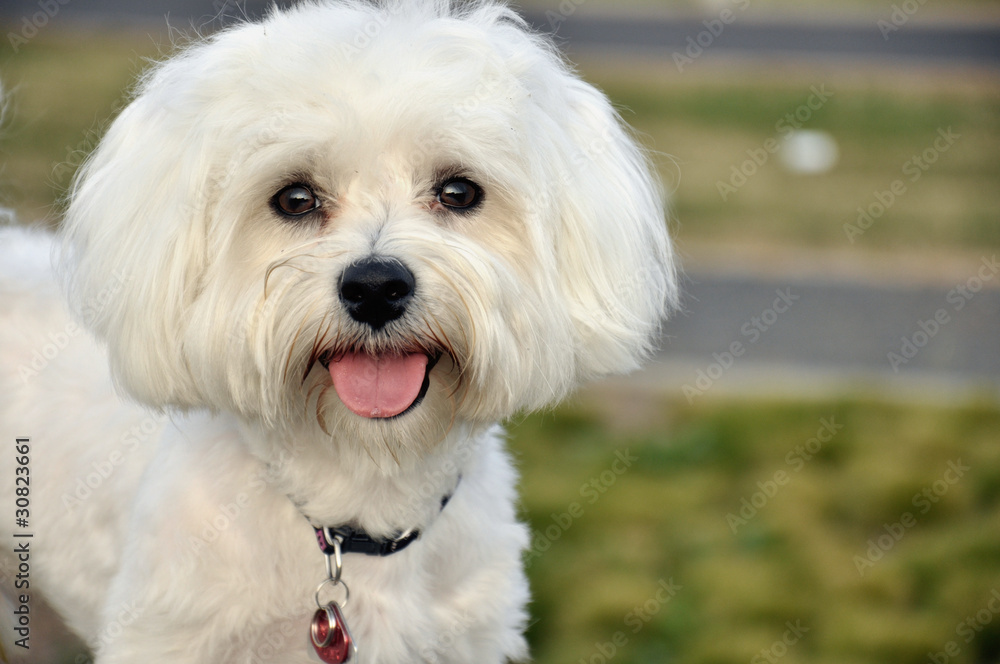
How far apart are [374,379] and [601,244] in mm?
567

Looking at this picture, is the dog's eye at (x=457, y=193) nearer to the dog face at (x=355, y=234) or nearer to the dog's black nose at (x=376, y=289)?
the dog face at (x=355, y=234)

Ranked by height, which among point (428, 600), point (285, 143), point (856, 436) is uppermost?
point (285, 143)

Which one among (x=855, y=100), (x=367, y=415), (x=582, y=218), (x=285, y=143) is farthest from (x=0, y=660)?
(x=855, y=100)

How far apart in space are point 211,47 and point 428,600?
49.5 inches

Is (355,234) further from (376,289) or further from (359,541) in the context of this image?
(359,541)

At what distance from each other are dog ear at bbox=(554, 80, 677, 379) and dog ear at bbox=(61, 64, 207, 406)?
752 millimetres

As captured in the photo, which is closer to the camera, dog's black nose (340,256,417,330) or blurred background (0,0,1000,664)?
dog's black nose (340,256,417,330)

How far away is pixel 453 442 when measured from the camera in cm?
230

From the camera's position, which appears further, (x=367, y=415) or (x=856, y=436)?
(x=856, y=436)

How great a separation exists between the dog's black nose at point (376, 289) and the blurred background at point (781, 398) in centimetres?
91

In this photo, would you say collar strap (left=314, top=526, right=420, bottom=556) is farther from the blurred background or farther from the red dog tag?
the blurred background

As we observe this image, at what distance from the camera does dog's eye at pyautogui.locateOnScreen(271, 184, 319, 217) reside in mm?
2150

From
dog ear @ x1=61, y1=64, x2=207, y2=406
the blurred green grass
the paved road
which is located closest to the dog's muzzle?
dog ear @ x1=61, y1=64, x2=207, y2=406

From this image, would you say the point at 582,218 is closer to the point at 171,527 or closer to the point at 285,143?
→ the point at 285,143
